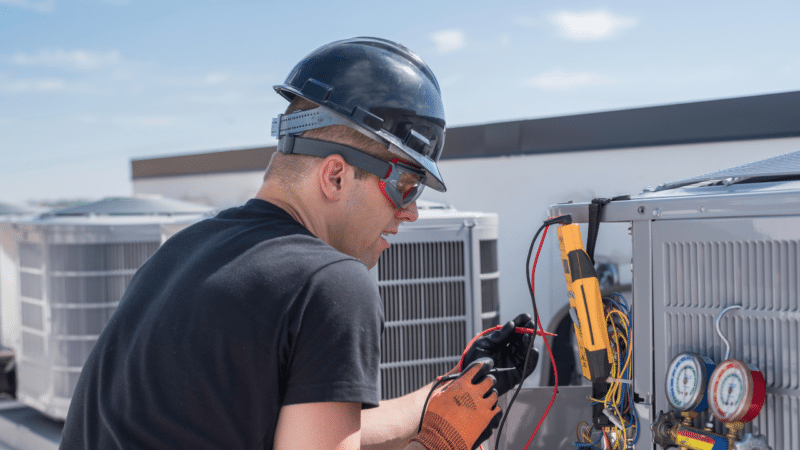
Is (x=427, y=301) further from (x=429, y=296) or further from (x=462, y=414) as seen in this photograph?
(x=462, y=414)

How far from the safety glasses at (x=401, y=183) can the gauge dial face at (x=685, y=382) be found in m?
0.69

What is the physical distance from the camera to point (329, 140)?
1.45 metres

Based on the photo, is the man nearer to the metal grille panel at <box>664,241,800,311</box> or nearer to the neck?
the neck

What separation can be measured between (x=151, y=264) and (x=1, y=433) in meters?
5.01

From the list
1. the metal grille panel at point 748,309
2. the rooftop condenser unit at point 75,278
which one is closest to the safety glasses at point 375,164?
the metal grille panel at point 748,309

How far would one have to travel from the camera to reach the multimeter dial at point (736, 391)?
1317 mm

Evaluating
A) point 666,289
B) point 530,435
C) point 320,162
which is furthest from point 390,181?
point 530,435

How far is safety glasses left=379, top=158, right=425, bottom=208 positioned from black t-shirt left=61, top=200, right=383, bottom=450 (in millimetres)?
285

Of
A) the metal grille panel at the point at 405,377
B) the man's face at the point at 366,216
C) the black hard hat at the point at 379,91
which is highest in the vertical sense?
the black hard hat at the point at 379,91

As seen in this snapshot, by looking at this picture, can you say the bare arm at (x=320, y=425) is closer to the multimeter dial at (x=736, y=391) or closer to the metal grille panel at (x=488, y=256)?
the multimeter dial at (x=736, y=391)

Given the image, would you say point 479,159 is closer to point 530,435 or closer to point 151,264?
point 530,435

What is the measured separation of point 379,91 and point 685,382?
3.00 ft

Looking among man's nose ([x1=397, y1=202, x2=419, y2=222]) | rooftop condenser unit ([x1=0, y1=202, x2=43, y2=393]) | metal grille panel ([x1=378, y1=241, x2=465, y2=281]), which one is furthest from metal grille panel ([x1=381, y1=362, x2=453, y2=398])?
rooftop condenser unit ([x1=0, y1=202, x2=43, y2=393])

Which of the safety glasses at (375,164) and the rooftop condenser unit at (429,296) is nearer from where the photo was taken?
the safety glasses at (375,164)
